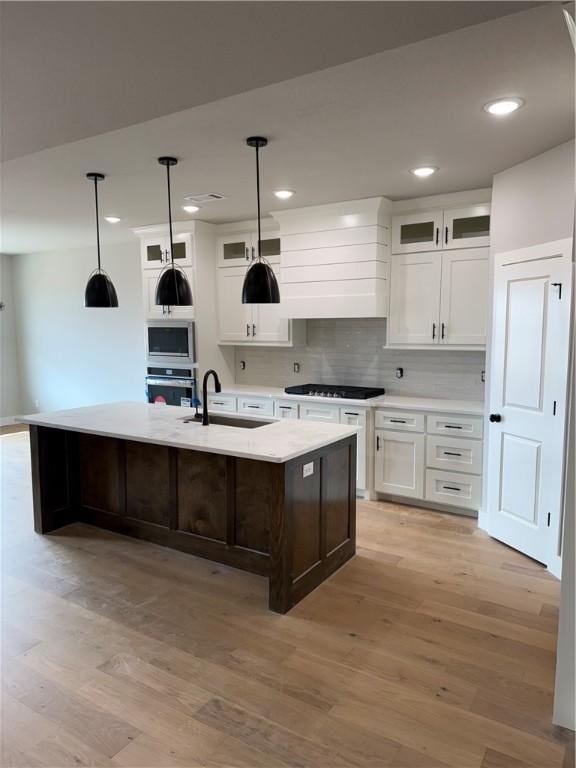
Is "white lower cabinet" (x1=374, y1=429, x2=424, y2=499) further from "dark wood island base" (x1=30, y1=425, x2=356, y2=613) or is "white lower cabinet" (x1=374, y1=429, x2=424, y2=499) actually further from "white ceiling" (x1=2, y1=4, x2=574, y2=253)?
"white ceiling" (x1=2, y1=4, x2=574, y2=253)

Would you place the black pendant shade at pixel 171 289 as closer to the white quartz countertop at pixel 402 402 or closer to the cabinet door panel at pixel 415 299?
the white quartz countertop at pixel 402 402

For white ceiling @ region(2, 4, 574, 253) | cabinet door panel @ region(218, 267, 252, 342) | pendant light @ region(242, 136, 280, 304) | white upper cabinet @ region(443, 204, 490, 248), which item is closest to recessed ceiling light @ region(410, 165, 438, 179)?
white ceiling @ region(2, 4, 574, 253)

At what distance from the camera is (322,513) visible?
10.3ft

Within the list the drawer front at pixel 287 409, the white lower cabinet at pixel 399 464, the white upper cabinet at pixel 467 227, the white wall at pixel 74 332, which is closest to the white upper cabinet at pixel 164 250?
the white wall at pixel 74 332

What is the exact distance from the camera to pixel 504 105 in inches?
97.8

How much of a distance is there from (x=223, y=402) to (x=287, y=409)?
794mm

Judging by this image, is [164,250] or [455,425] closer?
[455,425]

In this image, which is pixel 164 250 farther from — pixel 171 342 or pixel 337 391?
pixel 337 391

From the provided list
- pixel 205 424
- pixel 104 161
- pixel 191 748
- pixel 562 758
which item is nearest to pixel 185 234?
pixel 104 161

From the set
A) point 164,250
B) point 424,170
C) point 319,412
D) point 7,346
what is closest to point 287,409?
point 319,412

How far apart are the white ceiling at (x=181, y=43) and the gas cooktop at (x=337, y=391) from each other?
2909 millimetres

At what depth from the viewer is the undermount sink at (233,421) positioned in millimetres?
3693

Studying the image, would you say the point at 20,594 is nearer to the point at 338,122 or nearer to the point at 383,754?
the point at 383,754

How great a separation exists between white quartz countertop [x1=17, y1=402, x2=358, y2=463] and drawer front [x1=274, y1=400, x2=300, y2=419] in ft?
3.69
